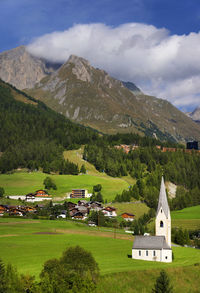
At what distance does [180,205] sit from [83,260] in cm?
13091

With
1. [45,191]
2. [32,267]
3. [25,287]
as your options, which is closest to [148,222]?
[45,191]

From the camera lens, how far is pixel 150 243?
8712cm

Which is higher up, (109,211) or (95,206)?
(95,206)

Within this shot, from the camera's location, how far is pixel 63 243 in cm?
9156

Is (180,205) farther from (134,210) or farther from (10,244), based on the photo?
(10,244)

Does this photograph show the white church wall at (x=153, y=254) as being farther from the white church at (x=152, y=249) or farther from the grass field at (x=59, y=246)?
the grass field at (x=59, y=246)

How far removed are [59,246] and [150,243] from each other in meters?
18.2

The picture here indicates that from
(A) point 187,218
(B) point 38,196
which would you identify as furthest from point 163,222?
(B) point 38,196

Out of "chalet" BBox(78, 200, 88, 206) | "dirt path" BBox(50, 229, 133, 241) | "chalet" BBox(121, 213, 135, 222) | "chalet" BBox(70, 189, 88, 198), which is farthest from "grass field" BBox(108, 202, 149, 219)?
"dirt path" BBox(50, 229, 133, 241)

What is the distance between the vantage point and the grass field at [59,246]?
7206 cm

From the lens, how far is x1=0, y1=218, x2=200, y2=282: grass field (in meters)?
72.1

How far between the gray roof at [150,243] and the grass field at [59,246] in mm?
3380

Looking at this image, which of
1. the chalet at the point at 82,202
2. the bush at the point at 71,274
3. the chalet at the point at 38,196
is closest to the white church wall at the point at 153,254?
the bush at the point at 71,274

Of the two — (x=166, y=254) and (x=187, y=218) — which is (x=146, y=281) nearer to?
(x=166, y=254)
